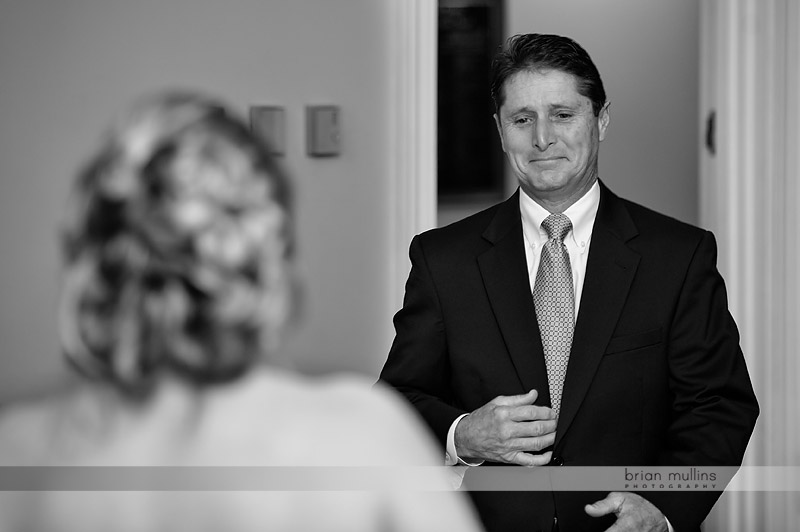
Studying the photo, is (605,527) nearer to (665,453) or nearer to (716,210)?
(665,453)

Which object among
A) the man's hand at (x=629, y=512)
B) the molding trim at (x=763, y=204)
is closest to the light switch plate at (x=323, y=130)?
the man's hand at (x=629, y=512)

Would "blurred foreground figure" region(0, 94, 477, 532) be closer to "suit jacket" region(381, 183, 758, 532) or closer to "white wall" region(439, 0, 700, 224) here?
"suit jacket" region(381, 183, 758, 532)

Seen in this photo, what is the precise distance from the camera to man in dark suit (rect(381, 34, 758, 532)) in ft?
5.26

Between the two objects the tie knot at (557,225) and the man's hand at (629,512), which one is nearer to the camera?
the man's hand at (629,512)

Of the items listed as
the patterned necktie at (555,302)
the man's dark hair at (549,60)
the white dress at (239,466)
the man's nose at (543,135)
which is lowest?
the white dress at (239,466)

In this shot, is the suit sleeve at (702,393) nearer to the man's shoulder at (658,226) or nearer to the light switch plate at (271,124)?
the man's shoulder at (658,226)

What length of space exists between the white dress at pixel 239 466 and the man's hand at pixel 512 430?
0.33 metres

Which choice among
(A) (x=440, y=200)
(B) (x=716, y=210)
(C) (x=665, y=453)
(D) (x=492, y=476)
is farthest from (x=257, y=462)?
(A) (x=440, y=200)

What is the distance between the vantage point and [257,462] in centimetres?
118

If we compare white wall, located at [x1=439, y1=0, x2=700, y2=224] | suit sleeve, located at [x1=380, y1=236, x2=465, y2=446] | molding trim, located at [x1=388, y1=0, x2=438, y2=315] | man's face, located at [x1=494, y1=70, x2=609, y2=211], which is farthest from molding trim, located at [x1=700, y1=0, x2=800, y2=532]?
white wall, located at [x1=439, y1=0, x2=700, y2=224]

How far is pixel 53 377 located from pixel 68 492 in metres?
A: 0.18

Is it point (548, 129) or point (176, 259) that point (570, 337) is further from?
point (176, 259)

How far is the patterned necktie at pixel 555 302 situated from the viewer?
1.66 metres

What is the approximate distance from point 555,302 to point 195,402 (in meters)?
0.65
